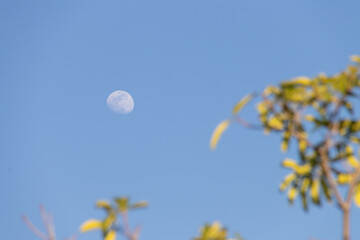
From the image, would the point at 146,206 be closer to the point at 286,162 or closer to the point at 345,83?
the point at 286,162

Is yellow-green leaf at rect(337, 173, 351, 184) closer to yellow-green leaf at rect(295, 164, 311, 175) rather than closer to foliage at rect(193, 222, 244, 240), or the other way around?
yellow-green leaf at rect(295, 164, 311, 175)

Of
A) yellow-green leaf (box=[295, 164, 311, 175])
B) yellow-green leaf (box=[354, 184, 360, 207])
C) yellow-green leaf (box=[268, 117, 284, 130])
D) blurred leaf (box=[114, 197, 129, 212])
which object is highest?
yellow-green leaf (box=[268, 117, 284, 130])

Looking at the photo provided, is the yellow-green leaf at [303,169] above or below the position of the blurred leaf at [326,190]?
above

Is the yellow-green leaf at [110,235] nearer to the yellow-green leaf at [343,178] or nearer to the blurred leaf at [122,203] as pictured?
the blurred leaf at [122,203]

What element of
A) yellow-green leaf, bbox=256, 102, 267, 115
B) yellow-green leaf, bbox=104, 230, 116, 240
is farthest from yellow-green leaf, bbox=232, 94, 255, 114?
yellow-green leaf, bbox=104, 230, 116, 240

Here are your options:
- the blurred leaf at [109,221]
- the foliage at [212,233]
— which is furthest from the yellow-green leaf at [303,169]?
the blurred leaf at [109,221]

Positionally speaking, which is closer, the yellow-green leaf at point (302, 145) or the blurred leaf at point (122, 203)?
the blurred leaf at point (122, 203)

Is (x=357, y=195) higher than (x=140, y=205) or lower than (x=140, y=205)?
lower

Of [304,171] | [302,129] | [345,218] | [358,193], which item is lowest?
[345,218]

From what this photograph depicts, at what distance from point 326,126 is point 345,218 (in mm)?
1393

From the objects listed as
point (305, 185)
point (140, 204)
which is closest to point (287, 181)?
point (305, 185)

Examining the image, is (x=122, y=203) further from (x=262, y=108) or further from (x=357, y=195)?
(x=357, y=195)

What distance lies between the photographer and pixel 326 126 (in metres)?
5.18

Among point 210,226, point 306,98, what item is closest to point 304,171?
point 306,98
